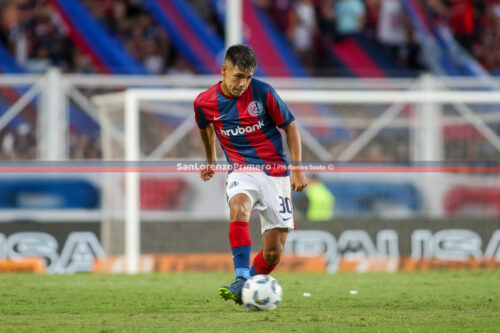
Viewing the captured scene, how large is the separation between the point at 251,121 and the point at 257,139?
0.18 m

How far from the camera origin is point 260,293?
22.7 ft

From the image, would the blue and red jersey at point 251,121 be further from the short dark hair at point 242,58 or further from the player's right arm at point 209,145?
the short dark hair at point 242,58

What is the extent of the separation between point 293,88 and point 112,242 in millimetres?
3864

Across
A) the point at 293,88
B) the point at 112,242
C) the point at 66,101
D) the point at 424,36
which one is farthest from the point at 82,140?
the point at 424,36

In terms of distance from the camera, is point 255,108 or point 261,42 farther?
point 261,42

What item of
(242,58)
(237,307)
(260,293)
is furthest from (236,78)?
(237,307)

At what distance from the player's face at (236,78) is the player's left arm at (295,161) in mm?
522

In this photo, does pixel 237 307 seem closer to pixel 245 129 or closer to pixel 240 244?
pixel 240 244

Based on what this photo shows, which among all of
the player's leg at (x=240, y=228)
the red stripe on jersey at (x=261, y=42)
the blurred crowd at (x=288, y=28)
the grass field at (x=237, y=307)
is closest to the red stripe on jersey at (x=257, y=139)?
the player's leg at (x=240, y=228)

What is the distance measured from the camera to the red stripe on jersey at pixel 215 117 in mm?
7688

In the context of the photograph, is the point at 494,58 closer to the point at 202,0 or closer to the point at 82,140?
the point at 202,0

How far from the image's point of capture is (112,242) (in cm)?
1348

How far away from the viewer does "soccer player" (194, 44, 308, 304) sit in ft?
24.0

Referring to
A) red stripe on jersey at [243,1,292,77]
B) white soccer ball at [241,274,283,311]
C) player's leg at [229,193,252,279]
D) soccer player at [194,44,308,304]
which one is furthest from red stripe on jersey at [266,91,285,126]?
red stripe on jersey at [243,1,292,77]
